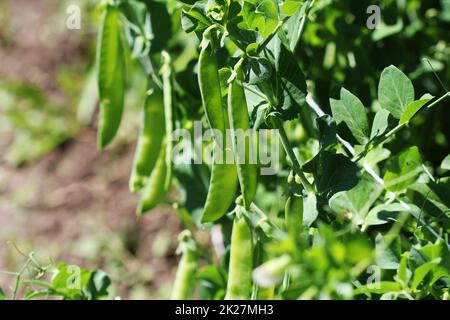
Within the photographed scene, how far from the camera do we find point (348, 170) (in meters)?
1.07

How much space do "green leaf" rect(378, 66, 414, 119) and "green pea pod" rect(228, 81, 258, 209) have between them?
227 mm

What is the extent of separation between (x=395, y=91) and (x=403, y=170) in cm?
14

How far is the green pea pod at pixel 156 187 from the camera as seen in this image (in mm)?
1514

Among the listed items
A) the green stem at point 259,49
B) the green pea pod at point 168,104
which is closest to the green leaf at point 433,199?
the green stem at point 259,49

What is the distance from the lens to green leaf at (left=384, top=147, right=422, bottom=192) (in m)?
1.12

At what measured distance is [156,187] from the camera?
59.7 inches

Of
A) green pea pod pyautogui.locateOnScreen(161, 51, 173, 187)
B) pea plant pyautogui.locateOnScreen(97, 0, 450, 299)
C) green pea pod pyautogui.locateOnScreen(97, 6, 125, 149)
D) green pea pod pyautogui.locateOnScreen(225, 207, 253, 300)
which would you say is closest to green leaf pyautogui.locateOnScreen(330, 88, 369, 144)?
pea plant pyautogui.locateOnScreen(97, 0, 450, 299)

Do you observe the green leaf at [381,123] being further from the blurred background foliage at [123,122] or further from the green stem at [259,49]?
the green stem at [259,49]

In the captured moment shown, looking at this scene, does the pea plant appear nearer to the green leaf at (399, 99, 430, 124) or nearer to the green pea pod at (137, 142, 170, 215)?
the green leaf at (399, 99, 430, 124)

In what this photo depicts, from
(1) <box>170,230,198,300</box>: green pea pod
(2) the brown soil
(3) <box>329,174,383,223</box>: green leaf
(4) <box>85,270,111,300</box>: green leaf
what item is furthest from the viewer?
(2) the brown soil

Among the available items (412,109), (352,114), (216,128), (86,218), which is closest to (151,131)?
(216,128)

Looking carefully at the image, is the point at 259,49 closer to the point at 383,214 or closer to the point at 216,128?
the point at 216,128
